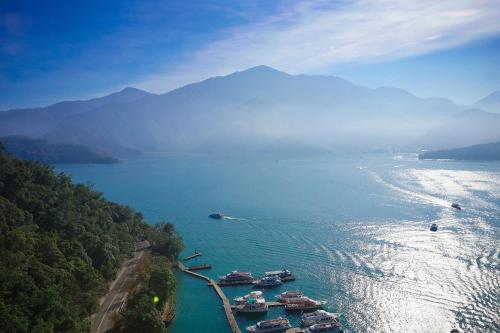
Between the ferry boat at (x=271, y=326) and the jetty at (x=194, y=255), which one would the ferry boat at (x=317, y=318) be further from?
the jetty at (x=194, y=255)

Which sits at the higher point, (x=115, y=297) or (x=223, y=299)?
(x=115, y=297)

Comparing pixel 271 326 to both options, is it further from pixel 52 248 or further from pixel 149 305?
pixel 52 248

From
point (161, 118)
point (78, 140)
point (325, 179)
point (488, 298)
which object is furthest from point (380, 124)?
point (488, 298)

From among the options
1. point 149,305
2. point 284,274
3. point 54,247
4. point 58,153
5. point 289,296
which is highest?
point 58,153

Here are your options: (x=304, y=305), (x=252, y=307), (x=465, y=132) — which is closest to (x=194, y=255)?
(x=252, y=307)

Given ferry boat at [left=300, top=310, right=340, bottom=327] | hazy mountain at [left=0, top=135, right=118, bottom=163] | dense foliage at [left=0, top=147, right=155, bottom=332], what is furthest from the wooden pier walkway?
hazy mountain at [left=0, top=135, right=118, bottom=163]

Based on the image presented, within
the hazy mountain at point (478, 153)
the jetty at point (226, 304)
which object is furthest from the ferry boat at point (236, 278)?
the hazy mountain at point (478, 153)

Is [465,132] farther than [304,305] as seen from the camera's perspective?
Yes
